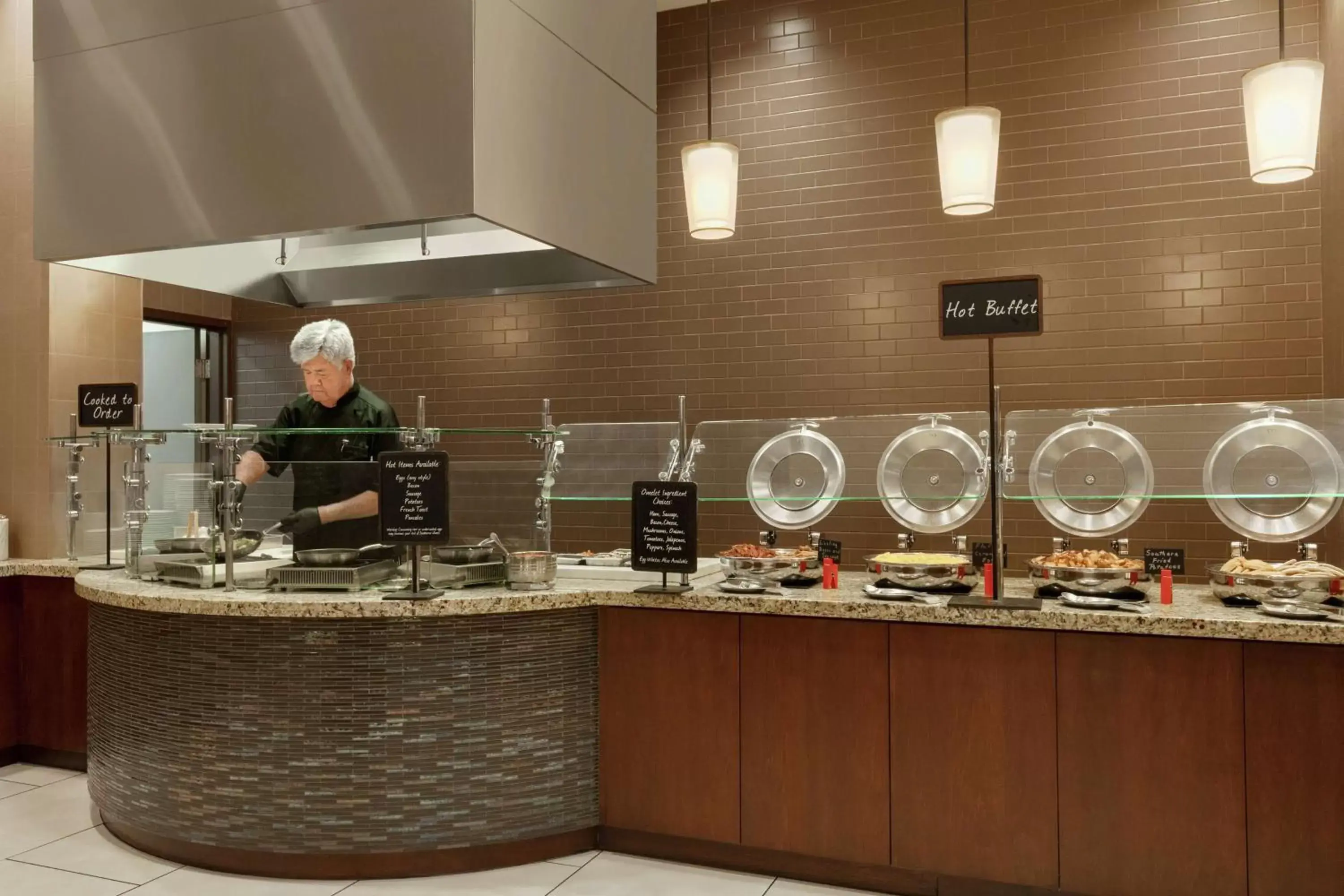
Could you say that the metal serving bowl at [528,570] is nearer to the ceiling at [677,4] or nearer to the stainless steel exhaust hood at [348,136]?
the stainless steel exhaust hood at [348,136]

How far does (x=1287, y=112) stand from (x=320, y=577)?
10.4ft

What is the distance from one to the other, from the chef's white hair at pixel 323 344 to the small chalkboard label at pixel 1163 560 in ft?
9.70

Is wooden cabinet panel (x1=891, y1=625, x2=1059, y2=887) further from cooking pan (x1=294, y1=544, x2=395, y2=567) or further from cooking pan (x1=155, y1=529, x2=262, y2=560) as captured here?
cooking pan (x1=155, y1=529, x2=262, y2=560)

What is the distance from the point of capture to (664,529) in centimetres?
345

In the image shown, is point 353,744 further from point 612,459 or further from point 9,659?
point 9,659

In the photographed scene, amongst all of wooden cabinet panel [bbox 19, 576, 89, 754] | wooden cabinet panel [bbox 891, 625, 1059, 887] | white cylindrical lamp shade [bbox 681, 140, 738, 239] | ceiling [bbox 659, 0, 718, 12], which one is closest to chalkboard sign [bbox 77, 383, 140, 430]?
wooden cabinet panel [bbox 19, 576, 89, 754]

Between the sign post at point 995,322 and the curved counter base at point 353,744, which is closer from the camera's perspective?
the sign post at point 995,322

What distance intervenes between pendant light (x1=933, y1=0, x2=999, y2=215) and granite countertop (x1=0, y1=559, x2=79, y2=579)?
4007 millimetres

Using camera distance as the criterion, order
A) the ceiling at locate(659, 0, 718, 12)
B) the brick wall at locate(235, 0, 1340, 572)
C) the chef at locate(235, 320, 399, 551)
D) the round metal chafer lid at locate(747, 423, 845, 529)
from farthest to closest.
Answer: the ceiling at locate(659, 0, 718, 12) → the brick wall at locate(235, 0, 1340, 572) → the round metal chafer lid at locate(747, 423, 845, 529) → the chef at locate(235, 320, 399, 551)

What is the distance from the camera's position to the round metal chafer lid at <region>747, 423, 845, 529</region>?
11.5ft

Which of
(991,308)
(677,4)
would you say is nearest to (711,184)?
(991,308)

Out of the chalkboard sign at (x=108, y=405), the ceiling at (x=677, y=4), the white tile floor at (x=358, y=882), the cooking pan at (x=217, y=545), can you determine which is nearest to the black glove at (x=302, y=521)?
the cooking pan at (x=217, y=545)

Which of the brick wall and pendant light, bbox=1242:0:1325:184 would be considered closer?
pendant light, bbox=1242:0:1325:184

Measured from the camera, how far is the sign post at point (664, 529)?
3.41 m
